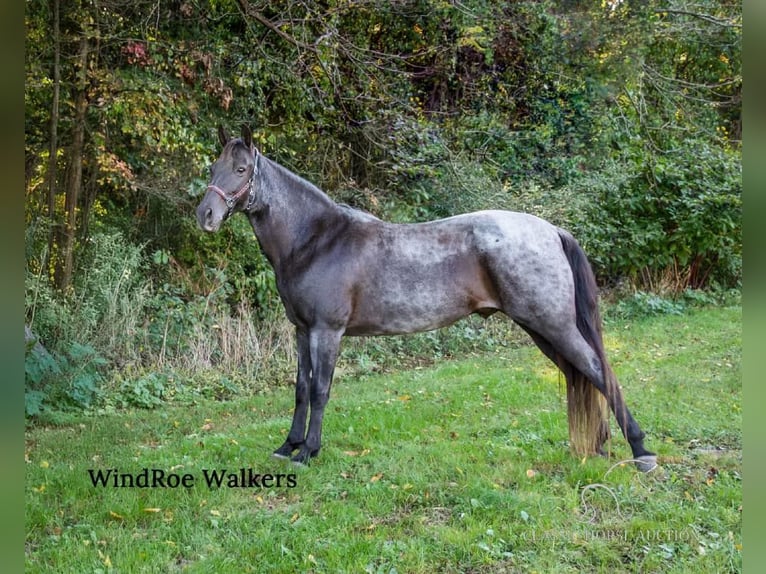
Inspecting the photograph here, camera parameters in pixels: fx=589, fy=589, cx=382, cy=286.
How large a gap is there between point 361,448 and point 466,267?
164 centimetres

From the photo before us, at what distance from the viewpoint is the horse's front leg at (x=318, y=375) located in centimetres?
402

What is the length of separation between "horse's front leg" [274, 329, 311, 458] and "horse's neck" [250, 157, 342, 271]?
61 centimetres

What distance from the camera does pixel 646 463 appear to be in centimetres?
385

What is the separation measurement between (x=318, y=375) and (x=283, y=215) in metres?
1.14

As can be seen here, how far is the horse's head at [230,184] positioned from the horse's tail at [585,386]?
7.26 ft

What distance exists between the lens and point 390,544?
2.98 metres

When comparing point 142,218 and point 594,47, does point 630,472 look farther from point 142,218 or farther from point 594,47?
point 594,47
